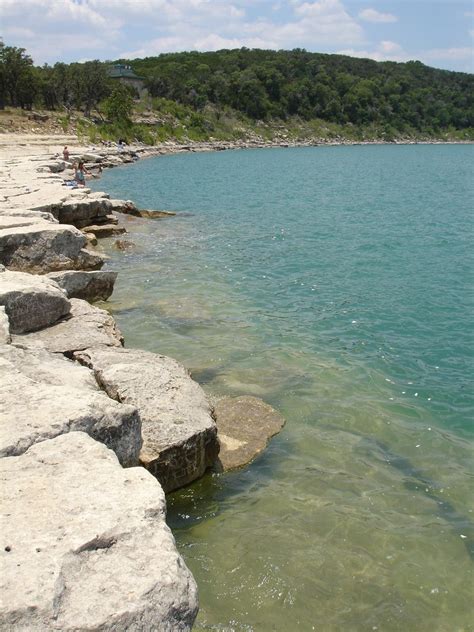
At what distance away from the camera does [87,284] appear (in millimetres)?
13133

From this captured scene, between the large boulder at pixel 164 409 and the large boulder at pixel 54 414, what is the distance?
0.81 metres

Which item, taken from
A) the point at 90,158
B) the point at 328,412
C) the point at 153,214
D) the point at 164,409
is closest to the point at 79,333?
the point at 164,409

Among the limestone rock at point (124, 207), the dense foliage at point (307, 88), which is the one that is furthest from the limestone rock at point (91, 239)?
the dense foliage at point (307, 88)

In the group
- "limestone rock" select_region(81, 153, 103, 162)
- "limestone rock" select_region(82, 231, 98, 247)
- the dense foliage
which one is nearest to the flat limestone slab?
"limestone rock" select_region(82, 231, 98, 247)

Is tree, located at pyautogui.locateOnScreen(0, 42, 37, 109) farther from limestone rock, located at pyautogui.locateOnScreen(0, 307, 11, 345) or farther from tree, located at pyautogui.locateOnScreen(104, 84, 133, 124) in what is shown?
limestone rock, located at pyautogui.locateOnScreen(0, 307, 11, 345)

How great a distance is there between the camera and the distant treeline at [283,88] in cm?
8819

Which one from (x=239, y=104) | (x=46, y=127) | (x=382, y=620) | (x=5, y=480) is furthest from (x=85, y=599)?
(x=239, y=104)

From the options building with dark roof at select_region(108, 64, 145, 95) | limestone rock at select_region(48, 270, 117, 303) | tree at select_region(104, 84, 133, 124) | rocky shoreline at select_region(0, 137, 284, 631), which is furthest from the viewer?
building with dark roof at select_region(108, 64, 145, 95)

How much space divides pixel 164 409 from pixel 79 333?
2.71m

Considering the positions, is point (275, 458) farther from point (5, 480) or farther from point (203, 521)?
point (5, 480)

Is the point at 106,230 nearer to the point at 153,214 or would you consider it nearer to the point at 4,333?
the point at 153,214

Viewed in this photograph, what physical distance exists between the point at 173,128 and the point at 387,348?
95119 mm

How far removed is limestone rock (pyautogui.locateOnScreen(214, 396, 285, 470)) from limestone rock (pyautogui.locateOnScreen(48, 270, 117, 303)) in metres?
5.05

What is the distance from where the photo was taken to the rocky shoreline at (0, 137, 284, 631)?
10.8 feet
